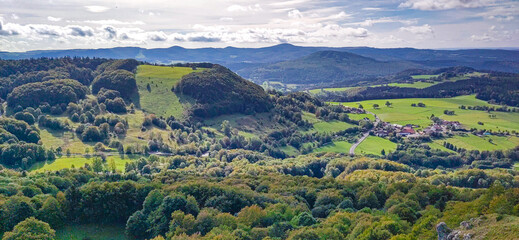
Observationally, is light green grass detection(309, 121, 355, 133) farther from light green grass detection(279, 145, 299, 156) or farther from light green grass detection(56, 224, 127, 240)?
light green grass detection(56, 224, 127, 240)

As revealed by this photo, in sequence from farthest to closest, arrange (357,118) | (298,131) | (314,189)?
(357,118) → (298,131) → (314,189)

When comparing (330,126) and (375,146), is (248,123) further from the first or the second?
(375,146)

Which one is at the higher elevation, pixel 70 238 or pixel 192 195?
pixel 192 195

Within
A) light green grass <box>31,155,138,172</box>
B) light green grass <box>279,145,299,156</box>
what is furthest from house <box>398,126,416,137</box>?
light green grass <box>31,155,138,172</box>

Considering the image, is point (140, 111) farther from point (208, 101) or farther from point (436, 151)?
point (436, 151)

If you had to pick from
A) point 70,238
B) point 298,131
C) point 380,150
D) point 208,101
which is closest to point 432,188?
point 70,238

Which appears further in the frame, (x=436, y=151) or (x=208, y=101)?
(x=208, y=101)

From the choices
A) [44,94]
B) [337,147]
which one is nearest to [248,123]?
[337,147]
